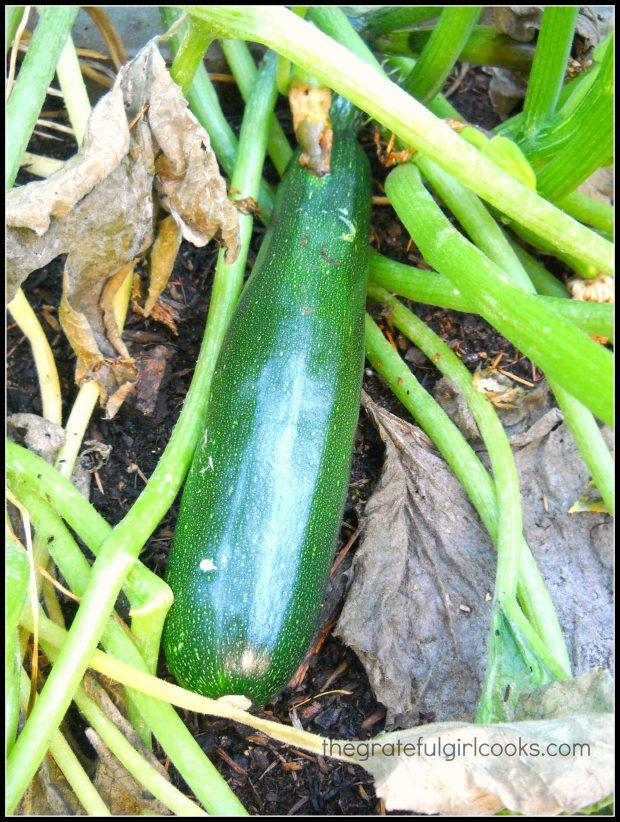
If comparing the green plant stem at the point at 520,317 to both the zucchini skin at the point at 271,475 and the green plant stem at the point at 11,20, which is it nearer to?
the zucchini skin at the point at 271,475

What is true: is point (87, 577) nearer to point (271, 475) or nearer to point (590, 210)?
point (271, 475)

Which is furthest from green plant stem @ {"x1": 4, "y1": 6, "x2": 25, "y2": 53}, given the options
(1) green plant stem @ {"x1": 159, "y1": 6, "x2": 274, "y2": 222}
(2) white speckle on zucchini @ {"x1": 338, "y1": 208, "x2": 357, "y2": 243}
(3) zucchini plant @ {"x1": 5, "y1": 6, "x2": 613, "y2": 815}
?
(2) white speckle on zucchini @ {"x1": 338, "y1": 208, "x2": 357, "y2": 243}

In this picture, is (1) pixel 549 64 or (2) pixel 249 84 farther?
(2) pixel 249 84

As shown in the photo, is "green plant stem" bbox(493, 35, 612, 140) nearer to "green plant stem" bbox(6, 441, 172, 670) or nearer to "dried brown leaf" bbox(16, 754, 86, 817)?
"green plant stem" bbox(6, 441, 172, 670)

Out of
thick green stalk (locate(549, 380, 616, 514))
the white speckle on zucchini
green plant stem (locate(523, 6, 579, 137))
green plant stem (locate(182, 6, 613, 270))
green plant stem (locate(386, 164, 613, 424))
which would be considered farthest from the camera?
the white speckle on zucchini

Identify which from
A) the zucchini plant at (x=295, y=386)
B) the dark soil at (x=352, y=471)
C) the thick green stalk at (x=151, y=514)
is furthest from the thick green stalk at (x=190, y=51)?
the dark soil at (x=352, y=471)

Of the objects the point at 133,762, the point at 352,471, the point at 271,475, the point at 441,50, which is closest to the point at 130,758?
the point at 133,762
